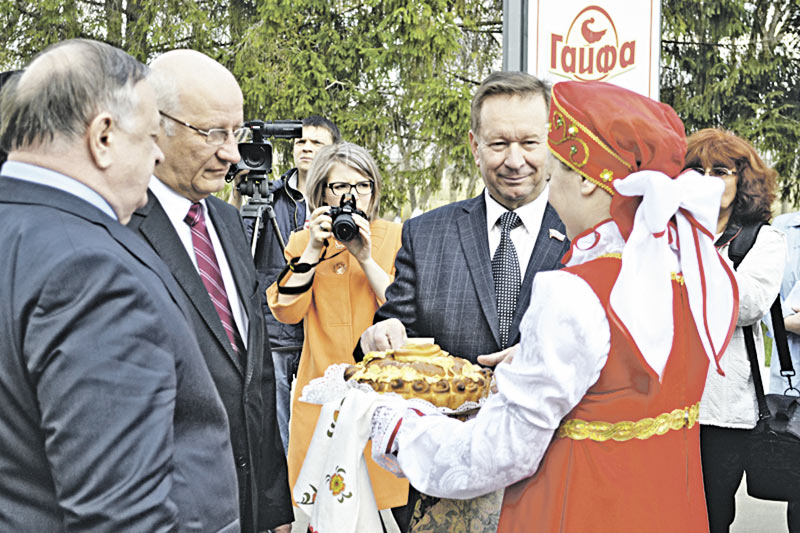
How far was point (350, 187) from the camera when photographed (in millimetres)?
3811

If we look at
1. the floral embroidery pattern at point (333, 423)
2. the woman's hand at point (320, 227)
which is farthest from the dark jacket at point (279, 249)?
the floral embroidery pattern at point (333, 423)

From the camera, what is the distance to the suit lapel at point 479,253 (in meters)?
2.61

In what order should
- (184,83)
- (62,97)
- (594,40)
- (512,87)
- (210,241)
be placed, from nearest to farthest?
(62,97) → (184,83) → (210,241) → (512,87) → (594,40)

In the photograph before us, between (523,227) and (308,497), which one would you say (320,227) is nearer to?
(523,227)

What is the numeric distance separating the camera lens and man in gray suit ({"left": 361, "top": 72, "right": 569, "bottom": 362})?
56cm

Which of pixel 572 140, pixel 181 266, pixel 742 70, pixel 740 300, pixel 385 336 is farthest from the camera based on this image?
pixel 742 70

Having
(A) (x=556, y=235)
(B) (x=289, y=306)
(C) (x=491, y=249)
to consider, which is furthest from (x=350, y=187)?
(A) (x=556, y=235)

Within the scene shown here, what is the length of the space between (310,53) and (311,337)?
785 cm

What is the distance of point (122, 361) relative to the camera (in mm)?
1234

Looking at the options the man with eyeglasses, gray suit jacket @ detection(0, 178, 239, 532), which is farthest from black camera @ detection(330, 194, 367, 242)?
gray suit jacket @ detection(0, 178, 239, 532)

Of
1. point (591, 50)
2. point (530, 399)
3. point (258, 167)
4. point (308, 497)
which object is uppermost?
point (591, 50)

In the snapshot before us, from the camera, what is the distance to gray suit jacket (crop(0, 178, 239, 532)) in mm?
1199

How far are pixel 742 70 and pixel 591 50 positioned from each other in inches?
261

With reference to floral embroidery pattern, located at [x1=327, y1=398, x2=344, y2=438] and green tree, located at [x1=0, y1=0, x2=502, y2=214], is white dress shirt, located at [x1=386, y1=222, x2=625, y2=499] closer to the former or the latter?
floral embroidery pattern, located at [x1=327, y1=398, x2=344, y2=438]
